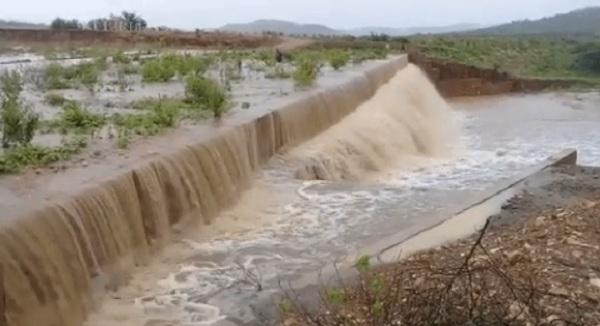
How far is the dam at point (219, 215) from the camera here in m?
6.04

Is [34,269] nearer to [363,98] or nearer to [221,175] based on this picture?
[221,175]

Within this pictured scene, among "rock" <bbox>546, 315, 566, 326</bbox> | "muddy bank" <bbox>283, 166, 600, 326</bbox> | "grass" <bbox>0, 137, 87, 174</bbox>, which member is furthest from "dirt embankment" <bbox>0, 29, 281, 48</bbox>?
"rock" <bbox>546, 315, 566, 326</bbox>

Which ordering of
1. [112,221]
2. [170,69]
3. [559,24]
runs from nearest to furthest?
[112,221] → [170,69] → [559,24]

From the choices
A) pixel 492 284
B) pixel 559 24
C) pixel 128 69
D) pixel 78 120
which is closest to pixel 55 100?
pixel 78 120

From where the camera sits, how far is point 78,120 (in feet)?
32.1

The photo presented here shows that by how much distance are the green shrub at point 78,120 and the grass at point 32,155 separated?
1048mm

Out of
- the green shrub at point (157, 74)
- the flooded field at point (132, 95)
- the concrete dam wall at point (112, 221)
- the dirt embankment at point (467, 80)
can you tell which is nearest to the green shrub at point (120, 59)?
the flooded field at point (132, 95)

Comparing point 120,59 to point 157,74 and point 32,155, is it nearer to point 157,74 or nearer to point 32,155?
point 157,74

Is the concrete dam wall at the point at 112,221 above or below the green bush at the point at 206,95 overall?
below

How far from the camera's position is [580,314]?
5.19 meters

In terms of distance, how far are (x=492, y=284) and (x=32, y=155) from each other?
14.3 ft

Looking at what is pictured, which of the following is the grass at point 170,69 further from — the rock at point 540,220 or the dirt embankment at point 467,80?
the dirt embankment at point 467,80

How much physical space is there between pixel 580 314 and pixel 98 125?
611 cm

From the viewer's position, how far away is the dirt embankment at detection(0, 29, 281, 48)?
103 feet
